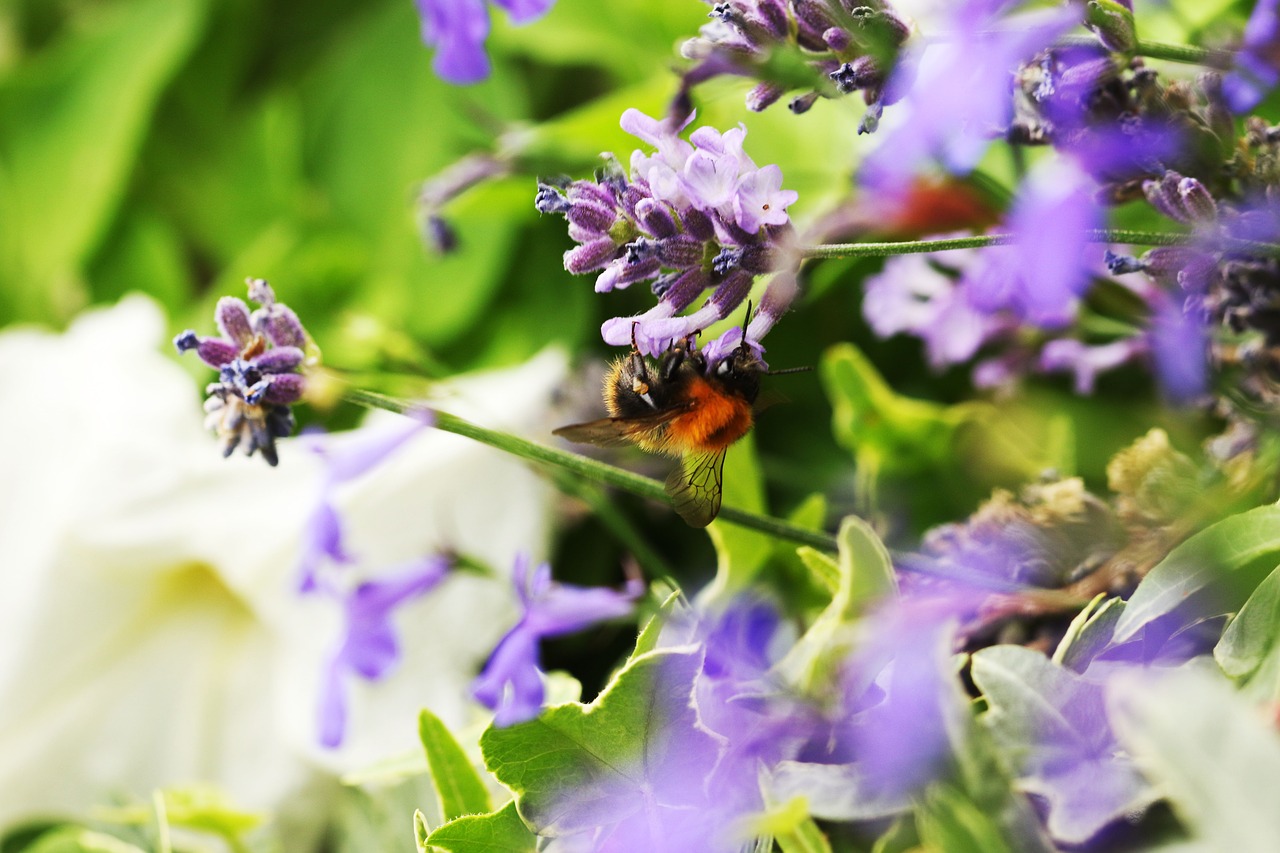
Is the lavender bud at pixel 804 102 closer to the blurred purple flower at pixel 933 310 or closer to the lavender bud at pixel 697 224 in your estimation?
the lavender bud at pixel 697 224

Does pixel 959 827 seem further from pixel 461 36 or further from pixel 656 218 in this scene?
pixel 461 36

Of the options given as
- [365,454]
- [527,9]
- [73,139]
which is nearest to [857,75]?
[527,9]

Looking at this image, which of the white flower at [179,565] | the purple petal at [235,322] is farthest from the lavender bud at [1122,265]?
the white flower at [179,565]

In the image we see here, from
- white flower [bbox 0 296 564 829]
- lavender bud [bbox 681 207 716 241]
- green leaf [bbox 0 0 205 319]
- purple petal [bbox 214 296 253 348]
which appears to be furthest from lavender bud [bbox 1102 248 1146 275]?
green leaf [bbox 0 0 205 319]

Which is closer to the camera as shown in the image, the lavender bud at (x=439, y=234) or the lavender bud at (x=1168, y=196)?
the lavender bud at (x=1168, y=196)

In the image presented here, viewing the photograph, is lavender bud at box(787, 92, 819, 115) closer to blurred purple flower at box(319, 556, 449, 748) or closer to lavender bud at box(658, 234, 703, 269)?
lavender bud at box(658, 234, 703, 269)

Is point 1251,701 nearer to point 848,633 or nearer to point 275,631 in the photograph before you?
point 848,633
